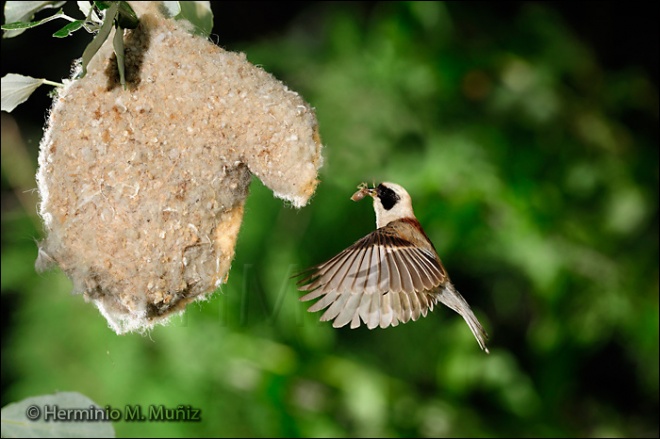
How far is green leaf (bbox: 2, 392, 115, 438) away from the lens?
192 cm

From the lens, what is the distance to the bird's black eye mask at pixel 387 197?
2350 millimetres


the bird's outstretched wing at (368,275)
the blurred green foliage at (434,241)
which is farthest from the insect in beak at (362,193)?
the blurred green foliage at (434,241)

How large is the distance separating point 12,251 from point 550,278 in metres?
2.45

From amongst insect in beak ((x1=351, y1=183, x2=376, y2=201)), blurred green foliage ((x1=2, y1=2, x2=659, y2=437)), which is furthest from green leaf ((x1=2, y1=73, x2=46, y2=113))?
blurred green foliage ((x1=2, y1=2, x2=659, y2=437))

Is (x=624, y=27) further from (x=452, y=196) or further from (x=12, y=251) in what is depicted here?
(x=12, y=251)

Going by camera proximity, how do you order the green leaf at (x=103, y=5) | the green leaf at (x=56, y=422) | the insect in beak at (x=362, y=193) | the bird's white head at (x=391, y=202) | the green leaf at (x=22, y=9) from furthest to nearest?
the bird's white head at (x=391, y=202) → the insect in beak at (x=362, y=193) → the green leaf at (x=56, y=422) → the green leaf at (x=103, y=5) → the green leaf at (x=22, y=9)

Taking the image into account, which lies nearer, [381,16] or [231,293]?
[231,293]

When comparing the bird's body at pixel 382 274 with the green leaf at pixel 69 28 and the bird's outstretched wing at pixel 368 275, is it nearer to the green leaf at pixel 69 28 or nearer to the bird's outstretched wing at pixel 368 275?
the bird's outstretched wing at pixel 368 275

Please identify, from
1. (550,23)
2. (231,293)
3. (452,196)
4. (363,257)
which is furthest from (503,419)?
(363,257)

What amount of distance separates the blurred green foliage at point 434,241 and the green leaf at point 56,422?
1.37 meters

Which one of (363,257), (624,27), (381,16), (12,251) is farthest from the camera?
(624,27)

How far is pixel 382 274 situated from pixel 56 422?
855 mm

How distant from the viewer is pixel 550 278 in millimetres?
3584

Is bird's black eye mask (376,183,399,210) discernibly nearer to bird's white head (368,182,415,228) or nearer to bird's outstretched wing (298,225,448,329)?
bird's white head (368,182,415,228)
